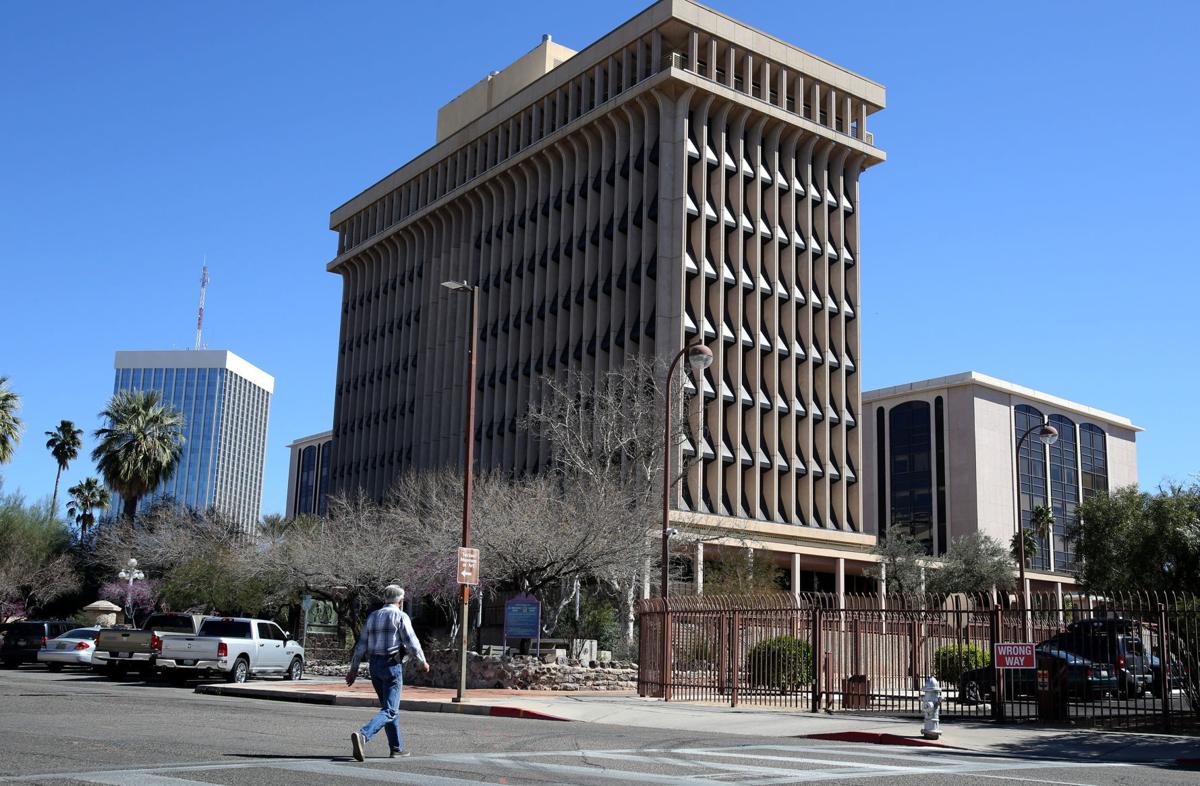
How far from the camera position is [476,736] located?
14.6 metres

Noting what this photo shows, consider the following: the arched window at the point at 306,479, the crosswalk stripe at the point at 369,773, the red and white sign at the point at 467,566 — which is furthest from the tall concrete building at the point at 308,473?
the crosswalk stripe at the point at 369,773

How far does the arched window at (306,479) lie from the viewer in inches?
5162

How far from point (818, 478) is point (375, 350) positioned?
113ft

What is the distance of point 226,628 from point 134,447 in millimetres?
33605

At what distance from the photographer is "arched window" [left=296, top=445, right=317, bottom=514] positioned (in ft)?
430

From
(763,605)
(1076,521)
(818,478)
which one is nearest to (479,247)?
(818,478)

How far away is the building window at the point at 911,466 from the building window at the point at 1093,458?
14697mm

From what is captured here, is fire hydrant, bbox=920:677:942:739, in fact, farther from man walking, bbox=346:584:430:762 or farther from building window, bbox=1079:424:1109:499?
building window, bbox=1079:424:1109:499

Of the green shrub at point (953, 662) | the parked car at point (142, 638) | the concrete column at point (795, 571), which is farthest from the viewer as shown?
the concrete column at point (795, 571)

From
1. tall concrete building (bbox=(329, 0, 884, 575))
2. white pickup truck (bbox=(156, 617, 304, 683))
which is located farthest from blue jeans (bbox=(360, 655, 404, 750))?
tall concrete building (bbox=(329, 0, 884, 575))

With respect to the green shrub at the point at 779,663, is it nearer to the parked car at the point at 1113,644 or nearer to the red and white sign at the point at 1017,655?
the red and white sign at the point at 1017,655

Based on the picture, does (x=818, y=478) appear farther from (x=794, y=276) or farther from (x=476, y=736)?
(x=476, y=736)

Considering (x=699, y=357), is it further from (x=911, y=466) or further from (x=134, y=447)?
(x=911, y=466)

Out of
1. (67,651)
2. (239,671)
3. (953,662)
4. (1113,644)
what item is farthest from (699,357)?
(67,651)
